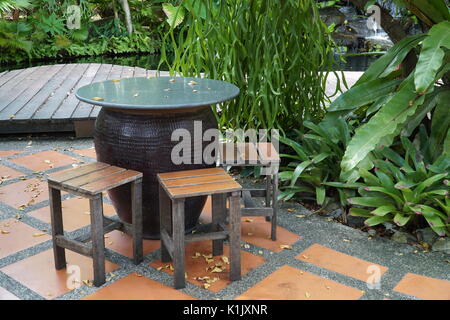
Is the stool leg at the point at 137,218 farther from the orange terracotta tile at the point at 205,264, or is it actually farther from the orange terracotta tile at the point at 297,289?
the orange terracotta tile at the point at 297,289

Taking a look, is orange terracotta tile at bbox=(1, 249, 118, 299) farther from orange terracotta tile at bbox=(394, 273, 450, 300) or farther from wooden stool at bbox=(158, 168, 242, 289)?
orange terracotta tile at bbox=(394, 273, 450, 300)

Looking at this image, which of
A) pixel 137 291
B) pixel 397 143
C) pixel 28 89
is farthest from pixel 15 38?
pixel 137 291

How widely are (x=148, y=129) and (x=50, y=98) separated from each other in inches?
102

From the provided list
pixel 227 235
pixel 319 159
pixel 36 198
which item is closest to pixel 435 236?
pixel 319 159

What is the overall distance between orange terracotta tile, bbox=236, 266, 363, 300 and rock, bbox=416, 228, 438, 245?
0.59 meters

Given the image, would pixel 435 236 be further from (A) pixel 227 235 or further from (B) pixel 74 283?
(B) pixel 74 283

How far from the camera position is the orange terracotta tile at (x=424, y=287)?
6.47 feet

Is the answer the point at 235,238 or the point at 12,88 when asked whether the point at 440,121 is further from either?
the point at 12,88

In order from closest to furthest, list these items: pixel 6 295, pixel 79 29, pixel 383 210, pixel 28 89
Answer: pixel 6 295 < pixel 383 210 < pixel 28 89 < pixel 79 29

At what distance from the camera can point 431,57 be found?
2215 mm

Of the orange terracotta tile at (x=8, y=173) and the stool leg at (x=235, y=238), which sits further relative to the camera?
the orange terracotta tile at (x=8, y=173)

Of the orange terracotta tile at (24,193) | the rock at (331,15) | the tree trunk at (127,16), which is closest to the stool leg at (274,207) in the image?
the orange terracotta tile at (24,193)

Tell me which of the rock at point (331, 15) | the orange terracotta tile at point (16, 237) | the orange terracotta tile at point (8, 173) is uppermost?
the rock at point (331, 15)

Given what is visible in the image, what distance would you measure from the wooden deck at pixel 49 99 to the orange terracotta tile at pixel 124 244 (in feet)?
5.48
